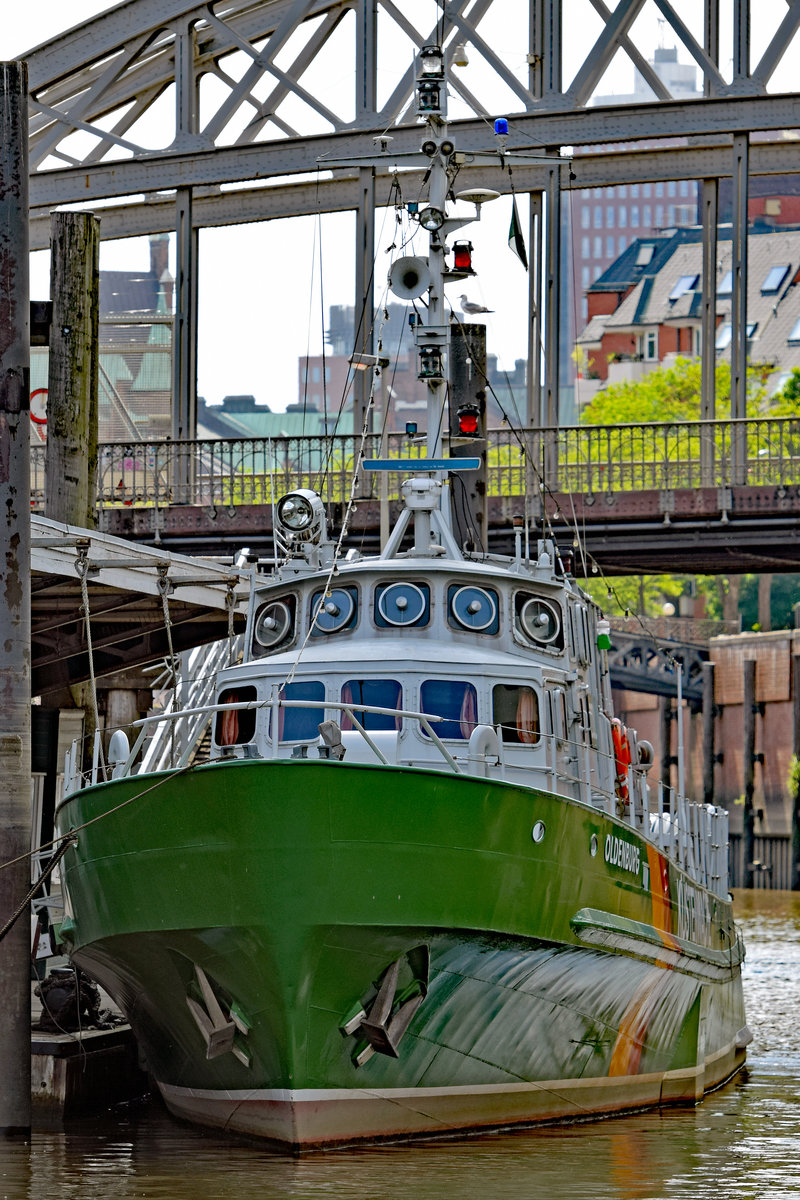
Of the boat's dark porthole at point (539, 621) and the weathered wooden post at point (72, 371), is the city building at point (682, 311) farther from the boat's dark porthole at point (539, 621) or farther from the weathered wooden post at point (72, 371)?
the boat's dark porthole at point (539, 621)

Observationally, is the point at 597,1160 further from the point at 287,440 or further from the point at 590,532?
the point at 287,440

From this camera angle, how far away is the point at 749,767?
213ft

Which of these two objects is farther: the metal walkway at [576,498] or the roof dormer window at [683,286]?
the roof dormer window at [683,286]

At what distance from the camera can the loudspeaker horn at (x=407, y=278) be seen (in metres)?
21.6

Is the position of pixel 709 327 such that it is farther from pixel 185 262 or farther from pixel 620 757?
pixel 620 757

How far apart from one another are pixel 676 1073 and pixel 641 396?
213 feet

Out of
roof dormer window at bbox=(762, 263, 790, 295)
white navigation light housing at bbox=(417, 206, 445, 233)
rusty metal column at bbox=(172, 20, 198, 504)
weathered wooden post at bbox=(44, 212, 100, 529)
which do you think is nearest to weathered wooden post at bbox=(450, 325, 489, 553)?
white navigation light housing at bbox=(417, 206, 445, 233)

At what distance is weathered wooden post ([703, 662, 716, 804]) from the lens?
6550 centimetres

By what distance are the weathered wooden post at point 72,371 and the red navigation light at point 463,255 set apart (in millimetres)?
4031

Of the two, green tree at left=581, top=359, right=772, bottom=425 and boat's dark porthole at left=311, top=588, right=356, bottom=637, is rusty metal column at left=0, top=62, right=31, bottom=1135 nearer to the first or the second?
boat's dark porthole at left=311, top=588, right=356, bottom=637

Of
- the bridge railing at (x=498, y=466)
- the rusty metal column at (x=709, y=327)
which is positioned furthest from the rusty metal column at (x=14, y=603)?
the rusty metal column at (x=709, y=327)

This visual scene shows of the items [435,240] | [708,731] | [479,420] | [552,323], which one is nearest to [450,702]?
[435,240]

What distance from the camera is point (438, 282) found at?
2214 centimetres

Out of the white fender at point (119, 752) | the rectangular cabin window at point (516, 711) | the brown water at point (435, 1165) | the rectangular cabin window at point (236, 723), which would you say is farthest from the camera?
the rectangular cabin window at point (236, 723)
